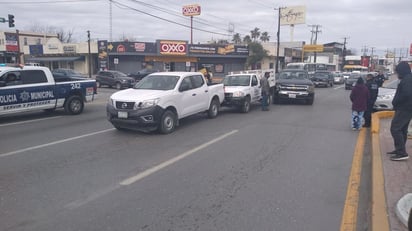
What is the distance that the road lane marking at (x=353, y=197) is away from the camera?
14.3 feet

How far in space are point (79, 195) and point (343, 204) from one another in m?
3.77

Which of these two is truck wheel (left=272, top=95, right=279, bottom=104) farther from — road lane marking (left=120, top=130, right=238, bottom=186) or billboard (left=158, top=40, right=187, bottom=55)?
billboard (left=158, top=40, right=187, bottom=55)

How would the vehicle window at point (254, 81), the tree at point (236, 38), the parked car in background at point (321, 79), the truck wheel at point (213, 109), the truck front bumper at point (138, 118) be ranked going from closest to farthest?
the truck front bumper at point (138, 118) → the truck wheel at point (213, 109) → the vehicle window at point (254, 81) → the parked car in background at point (321, 79) → the tree at point (236, 38)

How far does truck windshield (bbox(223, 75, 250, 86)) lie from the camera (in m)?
15.7

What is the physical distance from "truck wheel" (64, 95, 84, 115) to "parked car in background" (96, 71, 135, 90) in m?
17.0

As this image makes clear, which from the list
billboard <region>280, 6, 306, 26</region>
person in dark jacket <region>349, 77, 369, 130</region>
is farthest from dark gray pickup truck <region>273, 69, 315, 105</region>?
billboard <region>280, 6, 306, 26</region>

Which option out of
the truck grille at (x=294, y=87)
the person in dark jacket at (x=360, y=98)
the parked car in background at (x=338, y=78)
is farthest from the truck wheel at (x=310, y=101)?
the parked car in background at (x=338, y=78)

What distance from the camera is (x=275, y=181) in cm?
593

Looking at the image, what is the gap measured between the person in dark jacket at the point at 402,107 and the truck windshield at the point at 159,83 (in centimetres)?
599

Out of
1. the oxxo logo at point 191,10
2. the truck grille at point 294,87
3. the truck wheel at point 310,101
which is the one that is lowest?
the truck wheel at point 310,101

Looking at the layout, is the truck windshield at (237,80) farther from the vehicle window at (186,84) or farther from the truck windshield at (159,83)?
the truck windshield at (159,83)

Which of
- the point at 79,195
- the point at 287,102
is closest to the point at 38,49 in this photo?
the point at 287,102

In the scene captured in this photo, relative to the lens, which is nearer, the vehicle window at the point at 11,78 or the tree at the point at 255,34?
the vehicle window at the point at 11,78

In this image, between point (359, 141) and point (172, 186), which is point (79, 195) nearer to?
point (172, 186)
